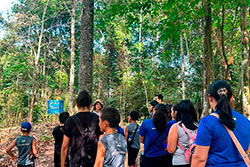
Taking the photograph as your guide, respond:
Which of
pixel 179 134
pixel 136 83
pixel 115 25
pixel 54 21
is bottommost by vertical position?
pixel 179 134

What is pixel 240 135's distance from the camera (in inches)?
83.2

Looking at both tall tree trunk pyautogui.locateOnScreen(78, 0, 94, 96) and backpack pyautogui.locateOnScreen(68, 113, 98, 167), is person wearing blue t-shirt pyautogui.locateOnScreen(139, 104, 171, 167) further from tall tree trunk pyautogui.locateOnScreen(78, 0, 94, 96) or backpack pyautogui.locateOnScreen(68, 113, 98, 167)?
tall tree trunk pyautogui.locateOnScreen(78, 0, 94, 96)

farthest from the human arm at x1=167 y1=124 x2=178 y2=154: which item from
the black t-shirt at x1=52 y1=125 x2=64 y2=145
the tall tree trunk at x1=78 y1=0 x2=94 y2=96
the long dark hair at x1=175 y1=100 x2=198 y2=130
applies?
the tall tree trunk at x1=78 y1=0 x2=94 y2=96

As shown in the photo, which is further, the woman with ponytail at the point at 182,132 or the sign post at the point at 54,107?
the sign post at the point at 54,107

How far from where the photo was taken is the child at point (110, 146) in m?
2.47

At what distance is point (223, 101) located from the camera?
209cm

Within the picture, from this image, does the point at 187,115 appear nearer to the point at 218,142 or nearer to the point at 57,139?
the point at 218,142

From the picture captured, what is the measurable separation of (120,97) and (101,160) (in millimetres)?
14297

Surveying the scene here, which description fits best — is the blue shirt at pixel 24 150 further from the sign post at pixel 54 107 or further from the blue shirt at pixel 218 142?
the sign post at pixel 54 107

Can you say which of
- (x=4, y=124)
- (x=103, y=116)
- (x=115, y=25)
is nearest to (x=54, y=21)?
(x=115, y=25)

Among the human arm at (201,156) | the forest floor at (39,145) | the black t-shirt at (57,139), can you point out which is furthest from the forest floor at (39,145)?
the human arm at (201,156)

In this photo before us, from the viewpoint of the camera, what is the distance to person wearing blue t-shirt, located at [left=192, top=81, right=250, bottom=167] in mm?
2045

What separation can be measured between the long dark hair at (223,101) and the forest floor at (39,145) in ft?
21.9

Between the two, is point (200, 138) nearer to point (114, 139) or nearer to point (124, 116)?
point (114, 139)
